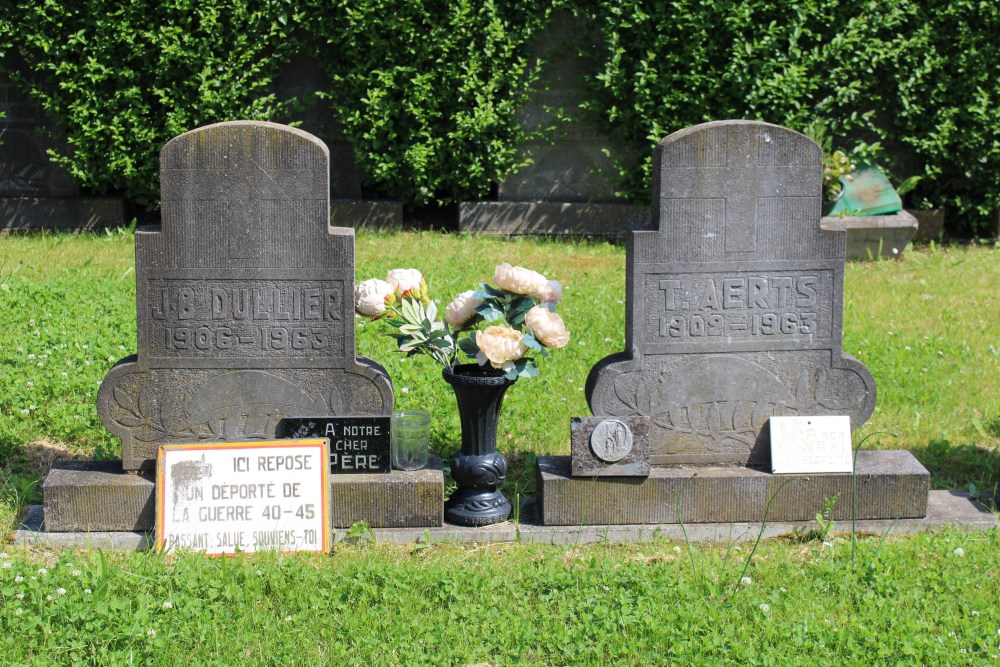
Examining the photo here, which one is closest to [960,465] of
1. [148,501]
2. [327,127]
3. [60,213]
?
[148,501]

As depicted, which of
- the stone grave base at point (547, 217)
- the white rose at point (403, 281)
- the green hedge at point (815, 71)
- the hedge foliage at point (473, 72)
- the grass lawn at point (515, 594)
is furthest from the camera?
the stone grave base at point (547, 217)

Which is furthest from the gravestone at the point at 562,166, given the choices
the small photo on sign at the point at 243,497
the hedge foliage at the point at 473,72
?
the small photo on sign at the point at 243,497

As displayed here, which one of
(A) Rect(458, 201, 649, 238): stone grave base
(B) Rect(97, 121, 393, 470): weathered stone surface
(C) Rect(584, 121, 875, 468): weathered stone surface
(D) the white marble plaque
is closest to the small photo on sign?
(B) Rect(97, 121, 393, 470): weathered stone surface

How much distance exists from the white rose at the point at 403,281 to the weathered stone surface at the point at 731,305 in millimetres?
807

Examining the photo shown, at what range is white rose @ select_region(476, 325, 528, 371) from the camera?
4.49 meters

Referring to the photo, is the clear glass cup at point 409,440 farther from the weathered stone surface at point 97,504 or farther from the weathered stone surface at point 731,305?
the weathered stone surface at point 97,504

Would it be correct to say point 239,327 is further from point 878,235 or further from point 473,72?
point 878,235

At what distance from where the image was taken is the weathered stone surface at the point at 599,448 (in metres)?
4.61

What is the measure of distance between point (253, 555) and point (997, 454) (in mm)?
3409

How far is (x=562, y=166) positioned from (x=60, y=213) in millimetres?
4121

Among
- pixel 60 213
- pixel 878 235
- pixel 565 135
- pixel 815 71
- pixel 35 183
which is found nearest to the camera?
pixel 878 235

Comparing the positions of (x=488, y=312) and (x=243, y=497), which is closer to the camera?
(x=243, y=497)

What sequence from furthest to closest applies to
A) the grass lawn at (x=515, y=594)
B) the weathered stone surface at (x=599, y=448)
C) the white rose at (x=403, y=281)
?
the white rose at (x=403, y=281), the weathered stone surface at (x=599, y=448), the grass lawn at (x=515, y=594)

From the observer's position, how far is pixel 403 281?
4742mm
